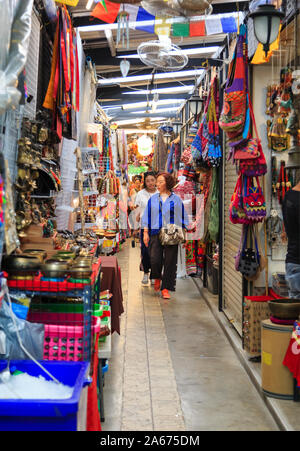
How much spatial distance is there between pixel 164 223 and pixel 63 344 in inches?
196

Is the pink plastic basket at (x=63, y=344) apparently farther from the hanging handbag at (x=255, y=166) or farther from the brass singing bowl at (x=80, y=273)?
the hanging handbag at (x=255, y=166)

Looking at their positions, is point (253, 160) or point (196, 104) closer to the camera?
point (253, 160)

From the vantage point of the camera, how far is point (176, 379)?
4.02 m

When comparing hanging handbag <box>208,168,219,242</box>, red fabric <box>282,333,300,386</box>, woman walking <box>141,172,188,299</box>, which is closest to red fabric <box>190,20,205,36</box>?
hanging handbag <box>208,168,219,242</box>

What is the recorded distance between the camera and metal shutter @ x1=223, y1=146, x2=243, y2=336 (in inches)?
205

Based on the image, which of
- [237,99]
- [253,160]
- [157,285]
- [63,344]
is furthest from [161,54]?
[63,344]

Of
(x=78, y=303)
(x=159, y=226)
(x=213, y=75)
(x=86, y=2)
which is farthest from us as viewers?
(x=159, y=226)

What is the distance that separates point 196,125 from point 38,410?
6452mm

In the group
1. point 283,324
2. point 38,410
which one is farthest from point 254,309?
point 38,410

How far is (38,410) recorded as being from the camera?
168 centimetres

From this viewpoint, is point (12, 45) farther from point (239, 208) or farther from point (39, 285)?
point (239, 208)

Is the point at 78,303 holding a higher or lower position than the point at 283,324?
higher

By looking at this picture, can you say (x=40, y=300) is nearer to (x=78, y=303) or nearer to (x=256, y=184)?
(x=78, y=303)

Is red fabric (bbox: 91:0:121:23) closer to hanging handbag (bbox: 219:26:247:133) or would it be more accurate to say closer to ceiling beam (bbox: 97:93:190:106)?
hanging handbag (bbox: 219:26:247:133)
